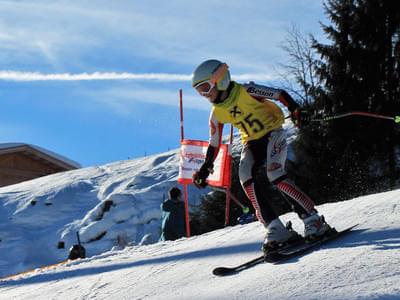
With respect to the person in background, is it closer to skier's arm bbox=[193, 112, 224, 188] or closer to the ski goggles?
skier's arm bbox=[193, 112, 224, 188]

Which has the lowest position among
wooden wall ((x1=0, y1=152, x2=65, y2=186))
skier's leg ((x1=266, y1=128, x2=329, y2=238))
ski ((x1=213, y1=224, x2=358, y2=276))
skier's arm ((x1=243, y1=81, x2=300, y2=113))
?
ski ((x1=213, y1=224, x2=358, y2=276))

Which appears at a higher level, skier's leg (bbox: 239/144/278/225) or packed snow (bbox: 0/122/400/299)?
skier's leg (bbox: 239/144/278/225)

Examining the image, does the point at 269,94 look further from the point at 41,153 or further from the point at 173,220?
the point at 41,153

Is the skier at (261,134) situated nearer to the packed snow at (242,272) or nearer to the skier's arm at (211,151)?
the skier's arm at (211,151)

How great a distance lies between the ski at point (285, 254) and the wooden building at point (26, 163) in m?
24.5

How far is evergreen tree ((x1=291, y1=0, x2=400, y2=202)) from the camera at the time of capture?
14.0 metres

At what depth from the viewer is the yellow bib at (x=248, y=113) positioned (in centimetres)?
401

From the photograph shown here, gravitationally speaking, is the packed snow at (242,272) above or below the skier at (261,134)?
below

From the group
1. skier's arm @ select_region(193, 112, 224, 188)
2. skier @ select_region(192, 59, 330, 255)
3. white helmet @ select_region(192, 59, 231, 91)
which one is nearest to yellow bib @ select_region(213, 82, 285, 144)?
skier @ select_region(192, 59, 330, 255)

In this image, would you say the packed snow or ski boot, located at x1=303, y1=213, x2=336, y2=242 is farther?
ski boot, located at x1=303, y1=213, x2=336, y2=242

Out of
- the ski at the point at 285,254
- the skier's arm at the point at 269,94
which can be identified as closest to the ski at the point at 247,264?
the ski at the point at 285,254

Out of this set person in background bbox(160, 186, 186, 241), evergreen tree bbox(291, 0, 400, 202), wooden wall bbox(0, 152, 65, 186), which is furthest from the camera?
wooden wall bbox(0, 152, 65, 186)

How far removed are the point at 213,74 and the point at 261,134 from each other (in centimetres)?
72

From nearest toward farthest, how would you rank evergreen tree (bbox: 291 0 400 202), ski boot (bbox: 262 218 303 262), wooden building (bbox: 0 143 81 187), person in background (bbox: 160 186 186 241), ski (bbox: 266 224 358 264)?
ski (bbox: 266 224 358 264) → ski boot (bbox: 262 218 303 262) → person in background (bbox: 160 186 186 241) → evergreen tree (bbox: 291 0 400 202) → wooden building (bbox: 0 143 81 187)
